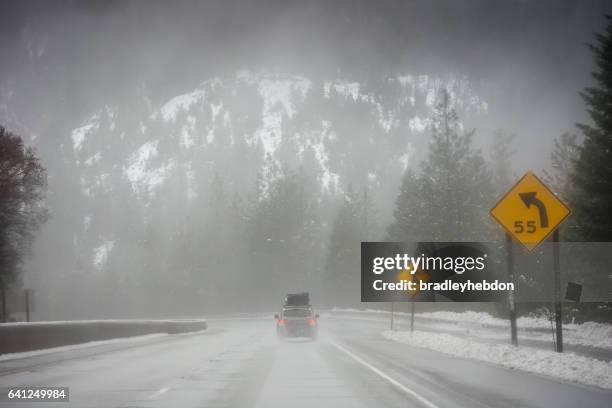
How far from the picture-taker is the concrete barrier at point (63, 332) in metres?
25.4

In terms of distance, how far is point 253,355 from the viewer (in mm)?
24562

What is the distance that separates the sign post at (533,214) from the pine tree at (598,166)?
9.19 metres

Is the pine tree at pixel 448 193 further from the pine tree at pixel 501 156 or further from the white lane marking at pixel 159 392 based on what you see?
the white lane marking at pixel 159 392

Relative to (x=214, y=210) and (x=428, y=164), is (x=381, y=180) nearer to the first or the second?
(x=214, y=210)

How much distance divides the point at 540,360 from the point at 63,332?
23.1 meters

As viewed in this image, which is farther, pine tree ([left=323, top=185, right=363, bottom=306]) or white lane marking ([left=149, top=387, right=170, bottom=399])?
pine tree ([left=323, top=185, right=363, bottom=306])

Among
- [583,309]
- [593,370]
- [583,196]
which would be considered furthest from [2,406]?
[583,309]

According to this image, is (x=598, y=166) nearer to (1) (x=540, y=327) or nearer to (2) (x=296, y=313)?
(1) (x=540, y=327)

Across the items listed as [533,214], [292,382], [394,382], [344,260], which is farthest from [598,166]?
[344,260]

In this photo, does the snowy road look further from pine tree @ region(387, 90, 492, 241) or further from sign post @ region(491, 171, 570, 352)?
pine tree @ region(387, 90, 492, 241)

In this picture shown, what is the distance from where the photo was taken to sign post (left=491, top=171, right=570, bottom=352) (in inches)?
792

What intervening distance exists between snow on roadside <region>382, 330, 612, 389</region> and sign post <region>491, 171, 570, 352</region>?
5.05 feet

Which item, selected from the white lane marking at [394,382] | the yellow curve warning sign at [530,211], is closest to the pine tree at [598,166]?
the yellow curve warning sign at [530,211]

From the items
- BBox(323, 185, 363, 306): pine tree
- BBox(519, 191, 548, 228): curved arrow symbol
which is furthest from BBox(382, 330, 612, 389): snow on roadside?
BBox(323, 185, 363, 306): pine tree
